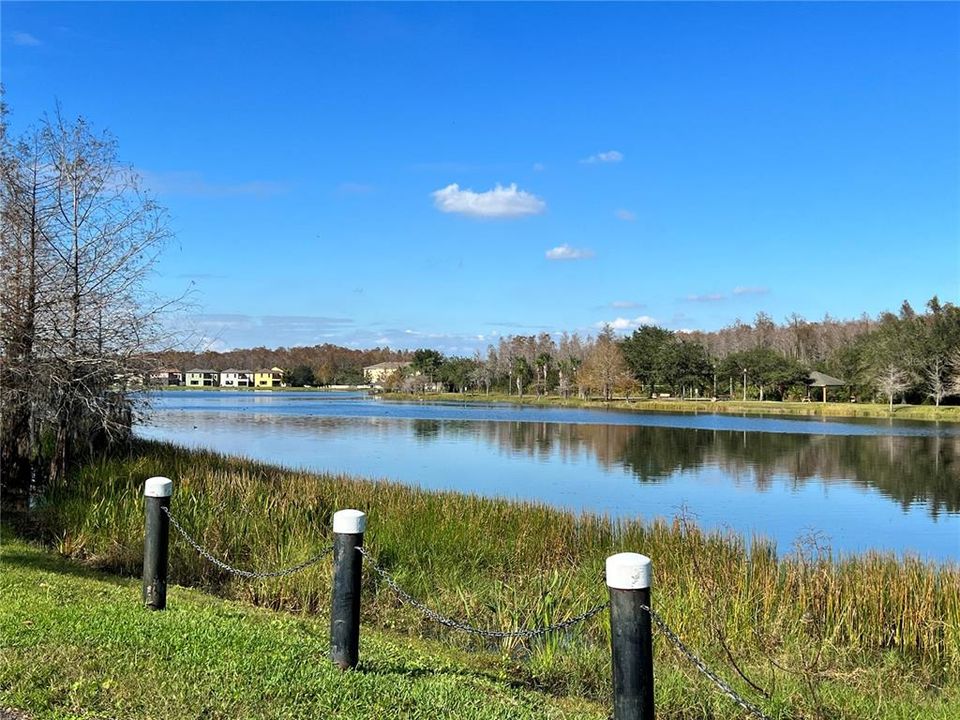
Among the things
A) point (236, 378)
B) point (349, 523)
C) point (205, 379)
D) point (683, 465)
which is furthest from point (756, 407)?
point (236, 378)

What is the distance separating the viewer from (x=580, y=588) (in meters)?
9.24

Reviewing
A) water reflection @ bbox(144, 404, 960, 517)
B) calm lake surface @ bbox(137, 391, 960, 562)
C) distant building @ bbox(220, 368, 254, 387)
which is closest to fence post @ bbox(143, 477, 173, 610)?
calm lake surface @ bbox(137, 391, 960, 562)

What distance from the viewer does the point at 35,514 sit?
1177cm

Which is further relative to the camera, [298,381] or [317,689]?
[298,381]

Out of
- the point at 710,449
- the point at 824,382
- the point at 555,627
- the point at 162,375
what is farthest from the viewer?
the point at 824,382

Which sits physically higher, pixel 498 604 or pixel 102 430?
pixel 102 430

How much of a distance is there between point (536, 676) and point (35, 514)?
8698 millimetres

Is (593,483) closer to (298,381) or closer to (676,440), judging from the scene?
(676,440)

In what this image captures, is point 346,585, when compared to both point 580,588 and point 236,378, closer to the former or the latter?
point 580,588

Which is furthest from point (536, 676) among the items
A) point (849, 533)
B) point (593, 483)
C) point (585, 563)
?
point (593, 483)

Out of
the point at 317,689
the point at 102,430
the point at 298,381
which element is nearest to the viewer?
the point at 317,689

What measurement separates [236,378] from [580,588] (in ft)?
570

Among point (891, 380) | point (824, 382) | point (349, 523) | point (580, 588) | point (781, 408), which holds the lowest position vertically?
point (580, 588)

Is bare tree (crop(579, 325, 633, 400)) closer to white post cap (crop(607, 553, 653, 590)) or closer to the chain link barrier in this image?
the chain link barrier
